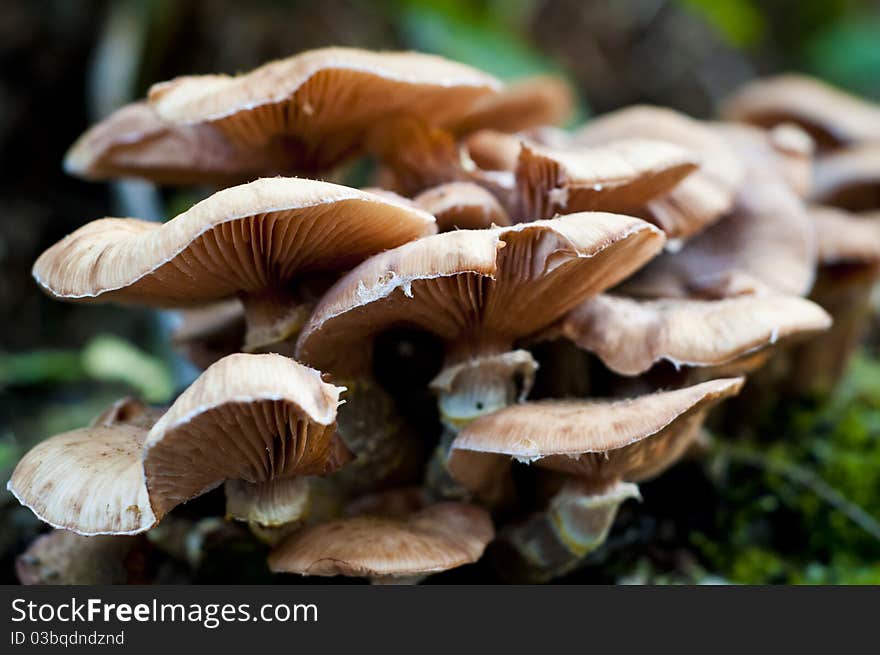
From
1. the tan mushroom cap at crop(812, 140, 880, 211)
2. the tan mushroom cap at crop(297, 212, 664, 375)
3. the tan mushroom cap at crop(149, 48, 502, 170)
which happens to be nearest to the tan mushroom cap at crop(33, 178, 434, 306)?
the tan mushroom cap at crop(297, 212, 664, 375)

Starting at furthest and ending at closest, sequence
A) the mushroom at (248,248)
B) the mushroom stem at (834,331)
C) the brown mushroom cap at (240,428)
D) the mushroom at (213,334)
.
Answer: the mushroom stem at (834,331), the mushroom at (213,334), the mushroom at (248,248), the brown mushroom cap at (240,428)

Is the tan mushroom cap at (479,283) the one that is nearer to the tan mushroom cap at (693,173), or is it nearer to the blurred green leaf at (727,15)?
the tan mushroom cap at (693,173)

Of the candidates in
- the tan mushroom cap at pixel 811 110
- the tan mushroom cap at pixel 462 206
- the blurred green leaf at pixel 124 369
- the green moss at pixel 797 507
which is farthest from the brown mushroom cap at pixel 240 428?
the tan mushroom cap at pixel 811 110

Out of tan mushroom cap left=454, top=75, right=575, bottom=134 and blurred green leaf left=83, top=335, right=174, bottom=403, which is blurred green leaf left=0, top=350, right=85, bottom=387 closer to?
blurred green leaf left=83, top=335, right=174, bottom=403
